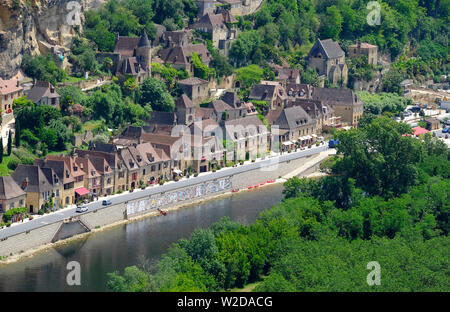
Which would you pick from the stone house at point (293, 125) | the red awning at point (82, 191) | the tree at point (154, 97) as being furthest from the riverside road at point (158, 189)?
the tree at point (154, 97)

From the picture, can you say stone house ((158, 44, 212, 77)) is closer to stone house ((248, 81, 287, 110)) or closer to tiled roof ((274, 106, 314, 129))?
stone house ((248, 81, 287, 110))

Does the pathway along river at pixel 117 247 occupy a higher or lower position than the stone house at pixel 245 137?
lower

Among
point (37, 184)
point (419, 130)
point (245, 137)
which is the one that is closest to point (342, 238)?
point (37, 184)

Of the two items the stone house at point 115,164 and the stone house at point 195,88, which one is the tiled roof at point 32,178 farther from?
the stone house at point 195,88

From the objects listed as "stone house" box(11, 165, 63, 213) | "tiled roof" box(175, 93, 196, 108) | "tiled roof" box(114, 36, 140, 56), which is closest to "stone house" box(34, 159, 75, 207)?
"stone house" box(11, 165, 63, 213)

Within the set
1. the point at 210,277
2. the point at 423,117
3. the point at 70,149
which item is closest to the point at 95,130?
the point at 70,149

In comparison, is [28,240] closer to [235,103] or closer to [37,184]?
[37,184]
